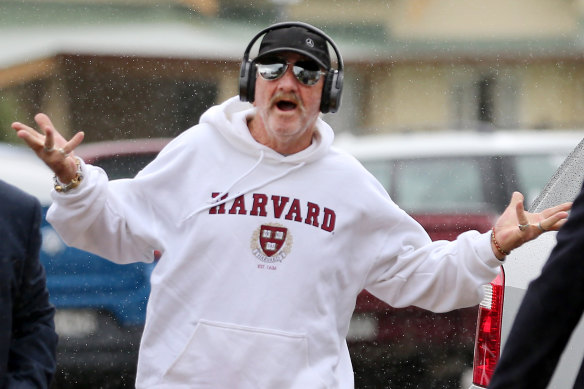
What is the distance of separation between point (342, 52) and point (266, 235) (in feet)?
38.2

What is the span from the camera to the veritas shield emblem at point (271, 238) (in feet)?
12.3

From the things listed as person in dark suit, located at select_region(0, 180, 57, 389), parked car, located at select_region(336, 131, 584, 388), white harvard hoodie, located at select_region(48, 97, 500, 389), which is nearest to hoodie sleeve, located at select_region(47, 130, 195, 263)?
white harvard hoodie, located at select_region(48, 97, 500, 389)

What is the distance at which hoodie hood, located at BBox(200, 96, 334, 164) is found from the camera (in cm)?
391

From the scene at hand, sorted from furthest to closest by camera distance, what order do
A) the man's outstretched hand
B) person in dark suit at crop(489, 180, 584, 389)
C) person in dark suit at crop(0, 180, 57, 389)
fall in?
the man's outstretched hand → person in dark suit at crop(0, 180, 57, 389) → person in dark suit at crop(489, 180, 584, 389)

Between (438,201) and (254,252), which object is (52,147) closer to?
(254,252)

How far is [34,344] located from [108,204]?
2.50 feet

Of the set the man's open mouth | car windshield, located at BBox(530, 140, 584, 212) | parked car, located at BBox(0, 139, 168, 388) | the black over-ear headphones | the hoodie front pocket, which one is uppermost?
the black over-ear headphones

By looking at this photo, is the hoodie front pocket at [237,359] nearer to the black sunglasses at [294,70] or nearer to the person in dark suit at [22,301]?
the person in dark suit at [22,301]

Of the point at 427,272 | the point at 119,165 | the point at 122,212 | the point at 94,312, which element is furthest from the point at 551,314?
the point at 119,165

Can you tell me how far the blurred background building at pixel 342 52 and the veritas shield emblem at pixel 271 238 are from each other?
752cm

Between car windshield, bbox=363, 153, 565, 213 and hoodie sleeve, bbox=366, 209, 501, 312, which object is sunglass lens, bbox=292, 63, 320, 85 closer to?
hoodie sleeve, bbox=366, 209, 501, 312

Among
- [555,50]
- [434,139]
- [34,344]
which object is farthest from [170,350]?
[555,50]

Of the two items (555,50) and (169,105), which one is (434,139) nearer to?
(169,105)

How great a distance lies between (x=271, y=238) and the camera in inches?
148
